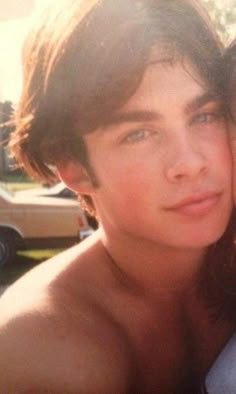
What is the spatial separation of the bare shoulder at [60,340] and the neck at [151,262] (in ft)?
0.74

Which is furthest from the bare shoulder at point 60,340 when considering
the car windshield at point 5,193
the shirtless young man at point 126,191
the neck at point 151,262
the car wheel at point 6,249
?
the car wheel at point 6,249

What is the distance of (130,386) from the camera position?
2016 millimetres

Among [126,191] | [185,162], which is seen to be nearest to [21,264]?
[126,191]

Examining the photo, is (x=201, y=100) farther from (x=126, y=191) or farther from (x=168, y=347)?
(x=168, y=347)

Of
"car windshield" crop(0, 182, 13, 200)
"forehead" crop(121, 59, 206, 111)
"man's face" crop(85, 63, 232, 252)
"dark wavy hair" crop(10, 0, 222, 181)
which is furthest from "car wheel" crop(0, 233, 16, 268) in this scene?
"forehead" crop(121, 59, 206, 111)

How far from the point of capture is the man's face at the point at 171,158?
1.97 m

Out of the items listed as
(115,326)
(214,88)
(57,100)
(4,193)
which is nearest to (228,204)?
(214,88)

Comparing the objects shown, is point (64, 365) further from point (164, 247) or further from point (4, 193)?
point (4, 193)

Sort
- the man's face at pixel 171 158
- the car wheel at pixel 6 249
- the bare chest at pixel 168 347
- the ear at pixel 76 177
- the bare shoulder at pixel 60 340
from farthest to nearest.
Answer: the car wheel at pixel 6 249 → the ear at pixel 76 177 → the bare chest at pixel 168 347 → the man's face at pixel 171 158 → the bare shoulder at pixel 60 340

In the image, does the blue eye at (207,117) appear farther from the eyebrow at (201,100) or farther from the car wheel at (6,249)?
the car wheel at (6,249)

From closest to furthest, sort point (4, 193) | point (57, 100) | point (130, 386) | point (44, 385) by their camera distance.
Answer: point (44, 385), point (130, 386), point (57, 100), point (4, 193)

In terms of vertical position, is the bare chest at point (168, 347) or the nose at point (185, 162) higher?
the nose at point (185, 162)

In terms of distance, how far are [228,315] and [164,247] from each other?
0.30m

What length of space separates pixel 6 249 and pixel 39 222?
0.58 meters
